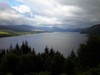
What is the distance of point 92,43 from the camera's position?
171 ft

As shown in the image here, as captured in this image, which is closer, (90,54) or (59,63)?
(90,54)

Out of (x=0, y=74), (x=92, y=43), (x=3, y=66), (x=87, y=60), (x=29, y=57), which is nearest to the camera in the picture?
(x=87, y=60)

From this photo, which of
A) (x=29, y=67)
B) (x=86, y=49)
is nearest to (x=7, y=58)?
(x=29, y=67)

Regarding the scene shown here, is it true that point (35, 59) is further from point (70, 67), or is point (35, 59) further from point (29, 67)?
point (70, 67)

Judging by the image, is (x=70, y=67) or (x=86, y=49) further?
(x=70, y=67)

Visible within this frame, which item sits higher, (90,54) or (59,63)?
(90,54)

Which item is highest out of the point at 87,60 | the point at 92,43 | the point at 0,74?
the point at 92,43

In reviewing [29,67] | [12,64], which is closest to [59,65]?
[29,67]

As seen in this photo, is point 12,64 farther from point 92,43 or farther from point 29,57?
point 92,43

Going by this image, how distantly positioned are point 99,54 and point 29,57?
98.3ft

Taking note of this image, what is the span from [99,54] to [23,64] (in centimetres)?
2807

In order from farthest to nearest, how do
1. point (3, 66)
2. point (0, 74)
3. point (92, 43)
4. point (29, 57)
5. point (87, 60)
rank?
point (29, 57) < point (3, 66) < point (0, 74) < point (92, 43) < point (87, 60)

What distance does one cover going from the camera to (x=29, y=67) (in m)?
67.2

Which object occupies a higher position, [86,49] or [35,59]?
[86,49]
